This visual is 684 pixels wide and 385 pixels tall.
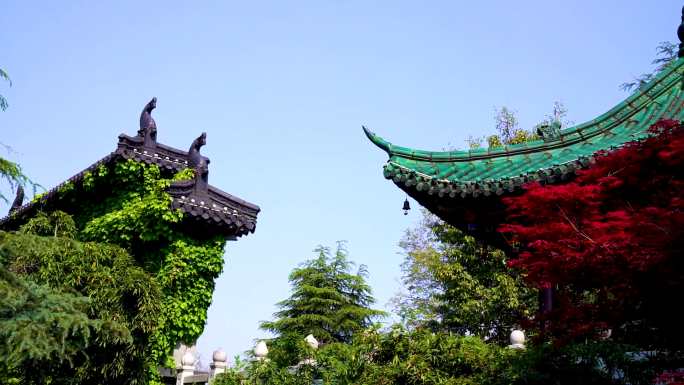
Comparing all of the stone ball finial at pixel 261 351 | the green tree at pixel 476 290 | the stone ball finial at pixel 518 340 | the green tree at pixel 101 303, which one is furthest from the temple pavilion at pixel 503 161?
the green tree at pixel 476 290

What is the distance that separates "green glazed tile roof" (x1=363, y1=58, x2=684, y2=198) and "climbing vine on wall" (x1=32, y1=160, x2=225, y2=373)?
5183 mm

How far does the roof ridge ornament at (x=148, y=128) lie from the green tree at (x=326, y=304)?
1277 cm

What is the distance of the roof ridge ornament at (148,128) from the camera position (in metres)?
13.3

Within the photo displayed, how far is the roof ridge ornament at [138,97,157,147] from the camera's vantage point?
43.8 ft

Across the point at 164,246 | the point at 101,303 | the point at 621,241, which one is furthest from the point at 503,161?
the point at 164,246

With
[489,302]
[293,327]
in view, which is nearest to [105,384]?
[489,302]

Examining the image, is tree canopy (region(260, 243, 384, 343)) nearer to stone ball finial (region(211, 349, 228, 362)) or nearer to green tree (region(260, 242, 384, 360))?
green tree (region(260, 242, 384, 360))

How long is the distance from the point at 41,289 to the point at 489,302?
564 inches

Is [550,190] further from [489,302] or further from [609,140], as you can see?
[489,302]

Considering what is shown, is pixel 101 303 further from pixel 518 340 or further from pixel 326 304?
pixel 326 304

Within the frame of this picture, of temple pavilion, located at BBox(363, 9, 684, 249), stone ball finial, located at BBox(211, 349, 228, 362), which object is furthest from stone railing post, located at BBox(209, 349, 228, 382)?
temple pavilion, located at BBox(363, 9, 684, 249)

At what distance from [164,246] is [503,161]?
6418 mm

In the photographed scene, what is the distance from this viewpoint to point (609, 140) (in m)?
7.84

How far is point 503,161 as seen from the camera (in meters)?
8.02
